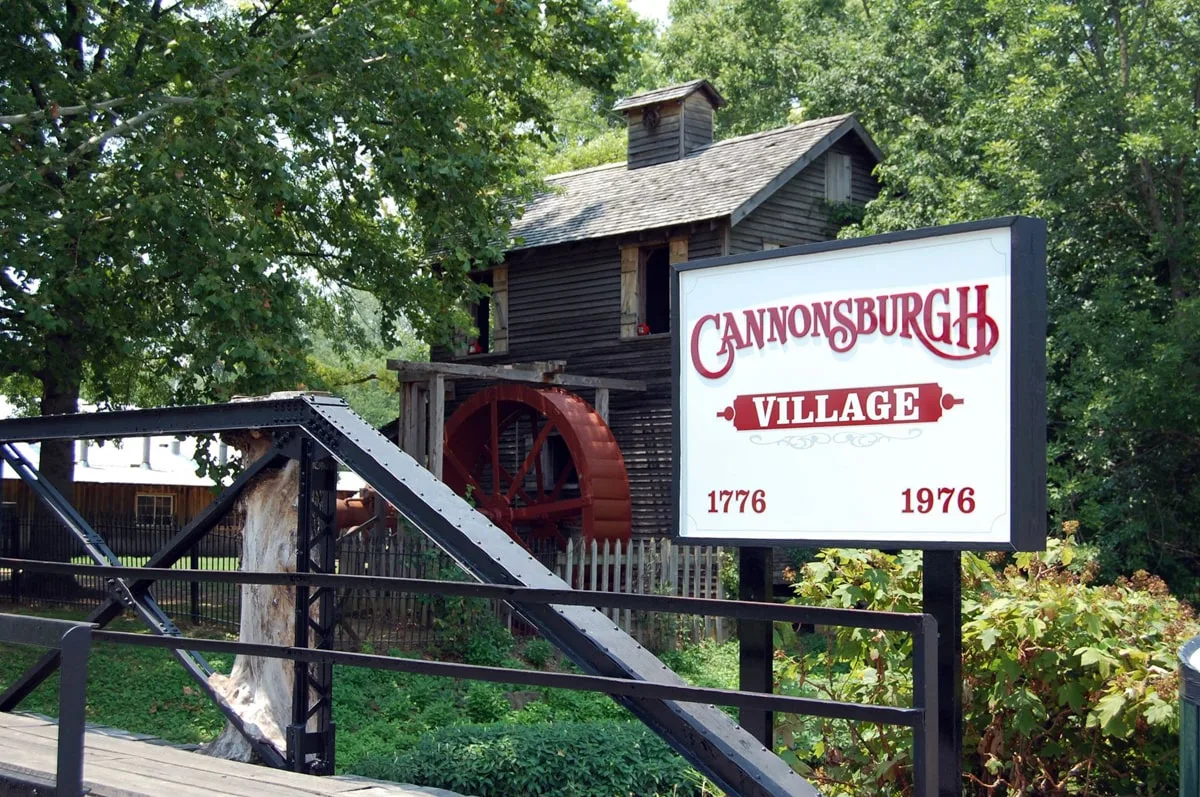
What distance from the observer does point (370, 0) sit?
16.1 m

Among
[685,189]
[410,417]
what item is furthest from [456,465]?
[685,189]

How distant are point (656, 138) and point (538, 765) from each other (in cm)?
1788

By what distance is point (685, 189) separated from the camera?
71.1 ft

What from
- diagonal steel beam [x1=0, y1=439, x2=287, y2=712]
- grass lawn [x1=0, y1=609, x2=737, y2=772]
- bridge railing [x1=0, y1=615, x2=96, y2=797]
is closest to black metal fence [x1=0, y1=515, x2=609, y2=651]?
grass lawn [x1=0, y1=609, x2=737, y2=772]

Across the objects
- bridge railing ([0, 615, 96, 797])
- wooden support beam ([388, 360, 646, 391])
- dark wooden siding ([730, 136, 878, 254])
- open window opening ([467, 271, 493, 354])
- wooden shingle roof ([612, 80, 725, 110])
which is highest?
wooden shingle roof ([612, 80, 725, 110])

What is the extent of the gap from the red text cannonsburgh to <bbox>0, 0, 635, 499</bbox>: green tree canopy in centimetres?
867

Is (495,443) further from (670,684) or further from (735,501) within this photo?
(670,684)

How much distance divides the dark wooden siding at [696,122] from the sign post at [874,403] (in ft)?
61.2

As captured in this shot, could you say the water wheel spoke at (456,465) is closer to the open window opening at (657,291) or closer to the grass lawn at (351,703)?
the open window opening at (657,291)

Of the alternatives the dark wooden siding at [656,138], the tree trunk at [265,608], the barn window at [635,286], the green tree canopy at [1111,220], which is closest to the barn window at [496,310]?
the barn window at [635,286]

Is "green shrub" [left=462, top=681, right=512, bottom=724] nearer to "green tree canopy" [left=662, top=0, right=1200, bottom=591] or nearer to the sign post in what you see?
the sign post

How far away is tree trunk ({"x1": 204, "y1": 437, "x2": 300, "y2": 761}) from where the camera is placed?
21.1 ft

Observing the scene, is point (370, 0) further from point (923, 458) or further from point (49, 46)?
point (923, 458)

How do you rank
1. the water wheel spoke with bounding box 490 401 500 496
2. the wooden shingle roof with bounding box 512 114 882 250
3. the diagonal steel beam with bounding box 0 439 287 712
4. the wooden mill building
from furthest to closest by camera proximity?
the water wheel spoke with bounding box 490 401 500 496 < the wooden shingle roof with bounding box 512 114 882 250 < the wooden mill building < the diagonal steel beam with bounding box 0 439 287 712
